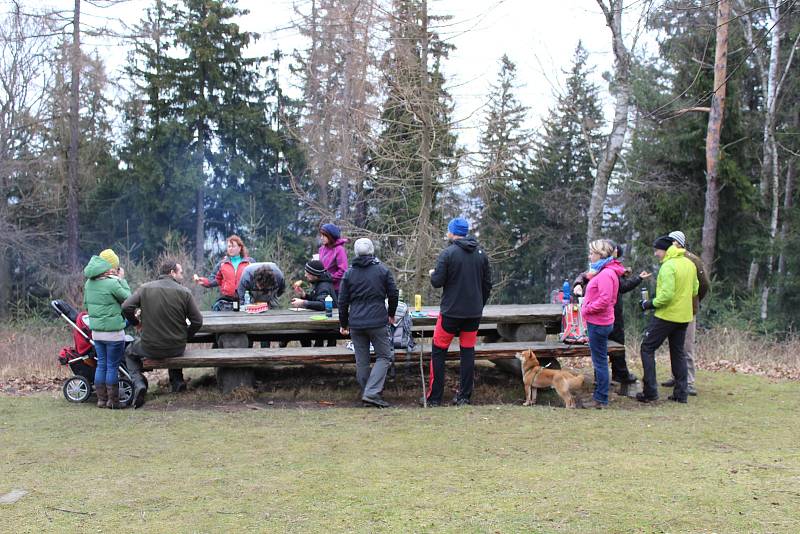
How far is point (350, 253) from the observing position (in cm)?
2028

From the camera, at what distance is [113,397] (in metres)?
7.46

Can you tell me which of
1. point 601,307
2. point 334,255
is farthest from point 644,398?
point 334,255

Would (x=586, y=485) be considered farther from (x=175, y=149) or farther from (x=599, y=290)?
(x=175, y=149)

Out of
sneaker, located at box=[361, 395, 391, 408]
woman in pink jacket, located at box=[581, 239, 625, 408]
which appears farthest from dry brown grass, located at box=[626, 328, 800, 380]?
sneaker, located at box=[361, 395, 391, 408]

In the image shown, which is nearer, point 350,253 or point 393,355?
point 393,355

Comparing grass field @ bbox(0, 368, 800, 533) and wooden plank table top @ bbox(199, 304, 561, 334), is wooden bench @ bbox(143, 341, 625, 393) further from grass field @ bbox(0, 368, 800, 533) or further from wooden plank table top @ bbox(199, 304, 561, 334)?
grass field @ bbox(0, 368, 800, 533)

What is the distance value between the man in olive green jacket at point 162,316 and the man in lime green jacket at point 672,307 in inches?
187

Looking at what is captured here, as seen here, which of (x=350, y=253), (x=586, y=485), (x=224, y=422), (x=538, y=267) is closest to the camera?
(x=586, y=485)

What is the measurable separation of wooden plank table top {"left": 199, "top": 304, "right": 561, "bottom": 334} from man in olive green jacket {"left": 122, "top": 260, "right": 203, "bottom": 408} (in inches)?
16.8

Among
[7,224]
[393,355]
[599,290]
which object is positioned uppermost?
[7,224]

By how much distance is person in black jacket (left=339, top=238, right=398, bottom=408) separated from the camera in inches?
284

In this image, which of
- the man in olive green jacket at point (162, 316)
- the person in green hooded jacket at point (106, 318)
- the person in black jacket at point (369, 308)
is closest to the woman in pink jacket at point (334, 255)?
the person in black jacket at point (369, 308)

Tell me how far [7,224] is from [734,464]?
1059 inches

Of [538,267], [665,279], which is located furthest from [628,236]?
[665,279]
